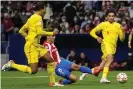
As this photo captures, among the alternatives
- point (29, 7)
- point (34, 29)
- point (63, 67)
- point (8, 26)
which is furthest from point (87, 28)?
point (34, 29)

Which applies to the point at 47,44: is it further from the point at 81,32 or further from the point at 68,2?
the point at 68,2

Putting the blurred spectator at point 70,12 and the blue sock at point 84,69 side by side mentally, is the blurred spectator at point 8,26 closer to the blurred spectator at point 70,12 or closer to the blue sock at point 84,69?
the blurred spectator at point 70,12

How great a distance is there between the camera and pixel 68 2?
29625 millimetres

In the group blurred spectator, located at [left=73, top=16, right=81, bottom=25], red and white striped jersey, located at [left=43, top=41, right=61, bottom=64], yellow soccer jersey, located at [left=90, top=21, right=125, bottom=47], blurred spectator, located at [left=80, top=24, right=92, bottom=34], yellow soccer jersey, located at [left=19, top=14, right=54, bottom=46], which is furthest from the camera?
blurred spectator, located at [left=73, top=16, right=81, bottom=25]

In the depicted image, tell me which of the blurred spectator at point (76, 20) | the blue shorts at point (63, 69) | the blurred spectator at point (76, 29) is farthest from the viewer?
the blurred spectator at point (76, 20)

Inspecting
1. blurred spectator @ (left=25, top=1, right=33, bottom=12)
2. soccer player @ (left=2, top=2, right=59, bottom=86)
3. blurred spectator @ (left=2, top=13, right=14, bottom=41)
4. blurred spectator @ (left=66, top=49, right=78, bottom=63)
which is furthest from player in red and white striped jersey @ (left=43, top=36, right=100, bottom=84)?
blurred spectator @ (left=25, top=1, right=33, bottom=12)

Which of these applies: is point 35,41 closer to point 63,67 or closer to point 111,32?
point 63,67

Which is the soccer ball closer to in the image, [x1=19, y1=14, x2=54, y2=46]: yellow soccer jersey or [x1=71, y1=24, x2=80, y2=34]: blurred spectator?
[x1=19, y1=14, x2=54, y2=46]: yellow soccer jersey

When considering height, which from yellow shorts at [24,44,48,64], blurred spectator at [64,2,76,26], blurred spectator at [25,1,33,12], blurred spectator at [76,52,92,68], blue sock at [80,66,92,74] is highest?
blurred spectator at [25,1,33,12]

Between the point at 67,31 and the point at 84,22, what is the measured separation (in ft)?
3.34

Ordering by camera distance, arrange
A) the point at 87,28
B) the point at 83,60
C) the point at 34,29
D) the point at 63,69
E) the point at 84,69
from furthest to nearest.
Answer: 1. the point at 87,28
2. the point at 83,60
3. the point at 84,69
4. the point at 63,69
5. the point at 34,29

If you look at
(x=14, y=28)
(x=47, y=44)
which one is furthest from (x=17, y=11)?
(x=47, y=44)

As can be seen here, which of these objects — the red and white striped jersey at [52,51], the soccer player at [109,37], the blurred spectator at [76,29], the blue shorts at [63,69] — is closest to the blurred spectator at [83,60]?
the blurred spectator at [76,29]

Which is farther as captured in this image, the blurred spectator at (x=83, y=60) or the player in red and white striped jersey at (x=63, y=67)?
the blurred spectator at (x=83, y=60)
